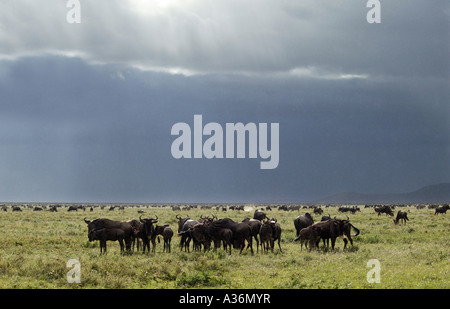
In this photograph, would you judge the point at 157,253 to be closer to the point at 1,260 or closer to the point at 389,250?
the point at 1,260

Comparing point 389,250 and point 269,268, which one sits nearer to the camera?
point 269,268

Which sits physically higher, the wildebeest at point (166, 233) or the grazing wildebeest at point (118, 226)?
the grazing wildebeest at point (118, 226)

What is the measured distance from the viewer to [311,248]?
25062mm

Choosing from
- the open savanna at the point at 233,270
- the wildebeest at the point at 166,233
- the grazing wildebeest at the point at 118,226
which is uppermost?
the grazing wildebeest at the point at 118,226

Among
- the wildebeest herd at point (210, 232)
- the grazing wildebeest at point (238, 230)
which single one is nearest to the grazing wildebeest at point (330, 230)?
the wildebeest herd at point (210, 232)

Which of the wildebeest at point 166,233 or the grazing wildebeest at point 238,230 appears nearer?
the grazing wildebeest at point 238,230

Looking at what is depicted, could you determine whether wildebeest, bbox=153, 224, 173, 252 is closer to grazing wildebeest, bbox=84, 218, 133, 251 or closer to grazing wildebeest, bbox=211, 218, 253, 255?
grazing wildebeest, bbox=84, 218, 133, 251

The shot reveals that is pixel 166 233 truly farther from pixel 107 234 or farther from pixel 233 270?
pixel 233 270

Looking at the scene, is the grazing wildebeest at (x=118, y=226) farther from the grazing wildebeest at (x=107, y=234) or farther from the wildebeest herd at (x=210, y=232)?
the grazing wildebeest at (x=107, y=234)

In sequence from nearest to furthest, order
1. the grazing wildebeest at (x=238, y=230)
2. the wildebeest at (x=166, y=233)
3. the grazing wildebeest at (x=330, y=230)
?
the grazing wildebeest at (x=238, y=230), the grazing wildebeest at (x=330, y=230), the wildebeest at (x=166, y=233)

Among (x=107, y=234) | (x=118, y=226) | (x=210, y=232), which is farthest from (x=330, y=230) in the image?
(x=107, y=234)
